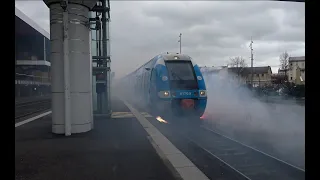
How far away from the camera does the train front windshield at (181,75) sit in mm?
11977

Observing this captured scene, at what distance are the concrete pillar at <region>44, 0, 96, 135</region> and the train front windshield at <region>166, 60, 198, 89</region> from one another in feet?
12.9

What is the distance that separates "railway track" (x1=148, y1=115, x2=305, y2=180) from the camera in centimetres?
573

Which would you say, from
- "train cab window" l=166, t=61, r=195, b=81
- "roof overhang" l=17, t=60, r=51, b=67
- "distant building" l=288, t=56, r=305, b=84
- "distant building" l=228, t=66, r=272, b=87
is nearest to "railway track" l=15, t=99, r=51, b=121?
"train cab window" l=166, t=61, r=195, b=81

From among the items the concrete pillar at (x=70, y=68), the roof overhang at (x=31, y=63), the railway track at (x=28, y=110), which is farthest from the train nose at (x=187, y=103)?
the roof overhang at (x=31, y=63)

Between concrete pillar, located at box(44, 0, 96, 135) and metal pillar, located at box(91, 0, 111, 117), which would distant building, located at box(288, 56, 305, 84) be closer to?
concrete pillar, located at box(44, 0, 96, 135)

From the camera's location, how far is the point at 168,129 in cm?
1137

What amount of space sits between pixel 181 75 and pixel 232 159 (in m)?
5.69

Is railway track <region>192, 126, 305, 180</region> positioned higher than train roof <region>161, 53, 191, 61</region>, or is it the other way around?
train roof <region>161, 53, 191, 61</region>

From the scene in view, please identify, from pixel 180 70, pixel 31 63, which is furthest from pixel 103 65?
pixel 31 63

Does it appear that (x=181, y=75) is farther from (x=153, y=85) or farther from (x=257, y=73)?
(x=257, y=73)

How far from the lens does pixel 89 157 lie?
20.7ft
